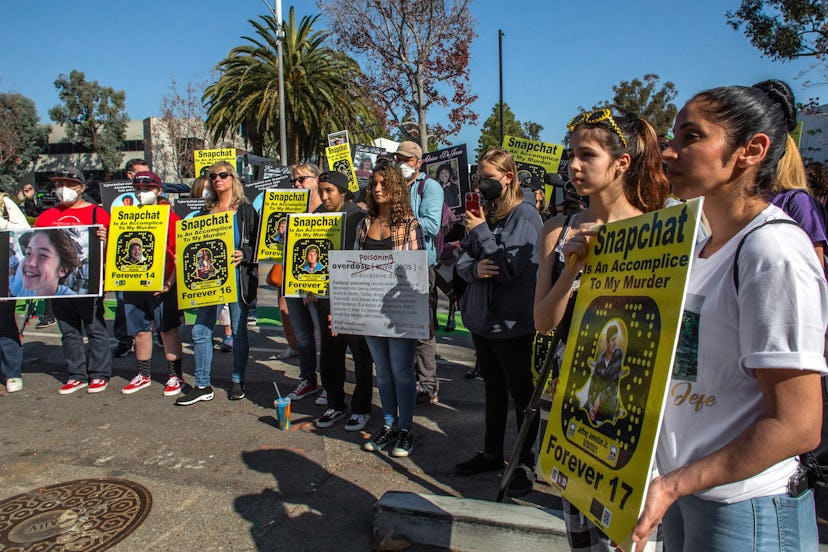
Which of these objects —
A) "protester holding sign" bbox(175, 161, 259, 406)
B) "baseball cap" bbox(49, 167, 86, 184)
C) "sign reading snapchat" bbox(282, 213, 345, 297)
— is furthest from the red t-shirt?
"sign reading snapchat" bbox(282, 213, 345, 297)

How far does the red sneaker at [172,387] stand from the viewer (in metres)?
5.48

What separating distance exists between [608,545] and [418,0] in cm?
2115

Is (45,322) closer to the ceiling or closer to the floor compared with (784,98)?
closer to the floor

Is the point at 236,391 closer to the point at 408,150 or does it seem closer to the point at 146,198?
the point at 146,198

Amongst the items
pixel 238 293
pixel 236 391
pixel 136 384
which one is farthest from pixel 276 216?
pixel 136 384

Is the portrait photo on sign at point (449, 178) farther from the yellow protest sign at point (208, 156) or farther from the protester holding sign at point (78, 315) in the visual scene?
the yellow protest sign at point (208, 156)

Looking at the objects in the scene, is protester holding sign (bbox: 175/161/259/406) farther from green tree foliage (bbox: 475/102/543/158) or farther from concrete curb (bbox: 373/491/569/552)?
green tree foliage (bbox: 475/102/543/158)

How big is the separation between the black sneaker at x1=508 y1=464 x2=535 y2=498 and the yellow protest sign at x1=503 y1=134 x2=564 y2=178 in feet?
19.1

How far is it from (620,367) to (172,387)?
507 centimetres

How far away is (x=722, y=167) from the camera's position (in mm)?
1404

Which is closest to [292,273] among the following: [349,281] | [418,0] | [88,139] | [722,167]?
[349,281]

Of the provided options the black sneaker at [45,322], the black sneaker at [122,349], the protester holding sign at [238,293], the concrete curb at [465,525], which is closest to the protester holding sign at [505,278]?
the concrete curb at [465,525]

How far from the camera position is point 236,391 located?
5367mm

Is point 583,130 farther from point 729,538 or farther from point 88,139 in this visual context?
point 88,139
